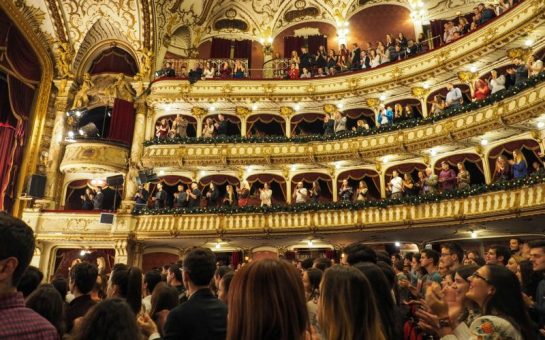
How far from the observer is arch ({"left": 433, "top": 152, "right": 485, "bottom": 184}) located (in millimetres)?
14297

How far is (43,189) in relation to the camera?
14.9 meters

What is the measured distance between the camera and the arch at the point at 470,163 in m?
14.3

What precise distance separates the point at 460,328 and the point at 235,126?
56.1ft

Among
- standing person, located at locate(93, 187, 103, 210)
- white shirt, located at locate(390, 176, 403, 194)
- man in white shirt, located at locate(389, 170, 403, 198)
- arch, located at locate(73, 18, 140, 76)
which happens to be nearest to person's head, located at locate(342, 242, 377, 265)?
man in white shirt, located at locate(389, 170, 403, 198)

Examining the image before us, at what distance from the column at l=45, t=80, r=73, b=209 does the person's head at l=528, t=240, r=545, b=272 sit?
16377mm

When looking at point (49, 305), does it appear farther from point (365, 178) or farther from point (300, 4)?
point (300, 4)

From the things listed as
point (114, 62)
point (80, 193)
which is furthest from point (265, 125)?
point (80, 193)

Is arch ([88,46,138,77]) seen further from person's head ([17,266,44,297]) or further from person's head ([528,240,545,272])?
person's head ([528,240,545,272])

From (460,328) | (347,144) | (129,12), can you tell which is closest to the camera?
(460,328)

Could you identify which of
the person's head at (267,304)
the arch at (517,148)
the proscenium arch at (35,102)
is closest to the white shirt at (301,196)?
the arch at (517,148)

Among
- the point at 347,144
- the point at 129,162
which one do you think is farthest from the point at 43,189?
the point at 347,144

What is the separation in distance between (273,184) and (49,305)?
51.0 feet

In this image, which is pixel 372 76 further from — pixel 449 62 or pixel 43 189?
pixel 43 189

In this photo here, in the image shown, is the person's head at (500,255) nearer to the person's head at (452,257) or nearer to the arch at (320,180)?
the person's head at (452,257)
